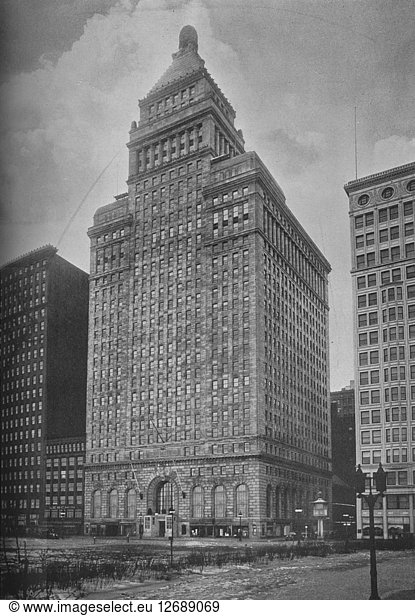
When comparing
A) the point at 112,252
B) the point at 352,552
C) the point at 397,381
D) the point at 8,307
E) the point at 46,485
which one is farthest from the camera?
the point at 112,252

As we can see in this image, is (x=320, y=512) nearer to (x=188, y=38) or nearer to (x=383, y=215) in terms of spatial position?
(x=383, y=215)

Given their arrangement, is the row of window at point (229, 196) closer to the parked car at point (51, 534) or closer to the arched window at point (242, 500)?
the arched window at point (242, 500)

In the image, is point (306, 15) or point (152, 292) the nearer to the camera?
point (306, 15)

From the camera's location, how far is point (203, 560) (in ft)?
40.6

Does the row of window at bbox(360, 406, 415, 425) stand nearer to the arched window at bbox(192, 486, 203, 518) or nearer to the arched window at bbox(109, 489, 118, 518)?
the arched window at bbox(192, 486, 203, 518)

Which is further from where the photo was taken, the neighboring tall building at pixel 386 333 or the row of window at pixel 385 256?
the row of window at pixel 385 256

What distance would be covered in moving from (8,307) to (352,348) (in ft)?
19.1

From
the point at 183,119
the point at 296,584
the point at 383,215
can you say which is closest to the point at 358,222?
the point at 383,215

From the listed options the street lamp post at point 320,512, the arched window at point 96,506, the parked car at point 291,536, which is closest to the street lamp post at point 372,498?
the street lamp post at point 320,512

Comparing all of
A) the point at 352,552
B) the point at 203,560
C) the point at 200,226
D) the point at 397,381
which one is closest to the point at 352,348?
the point at 397,381

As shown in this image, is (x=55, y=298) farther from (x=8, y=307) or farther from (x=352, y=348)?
(x=352, y=348)

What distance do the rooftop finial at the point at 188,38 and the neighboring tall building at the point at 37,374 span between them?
13.6 feet

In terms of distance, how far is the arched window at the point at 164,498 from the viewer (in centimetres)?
1579

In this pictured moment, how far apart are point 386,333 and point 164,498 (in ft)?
20.1
